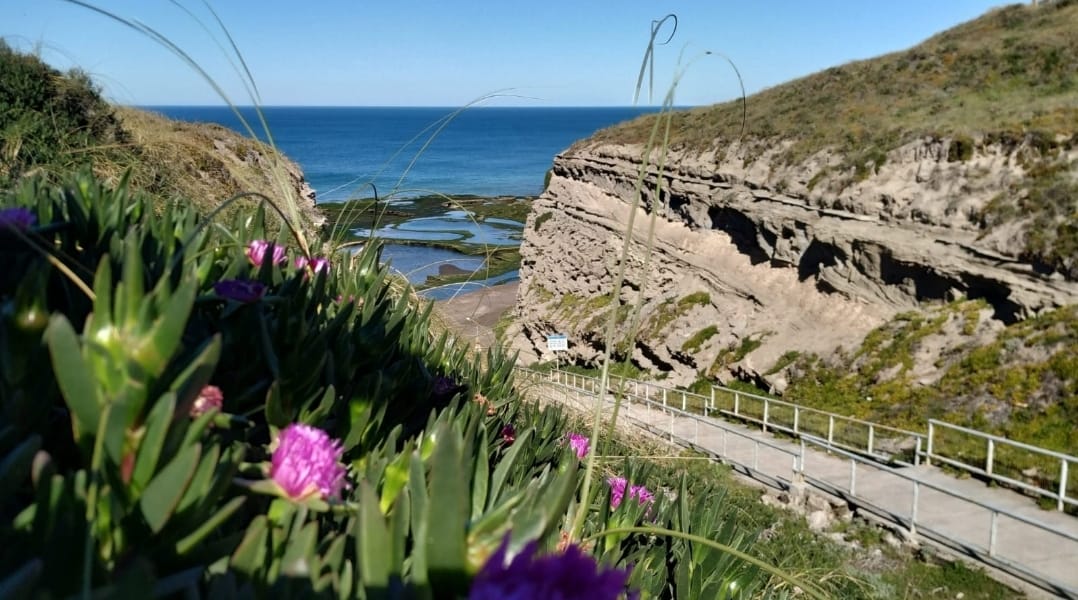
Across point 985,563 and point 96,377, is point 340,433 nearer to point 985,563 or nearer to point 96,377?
point 96,377

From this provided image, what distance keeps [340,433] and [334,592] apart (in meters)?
0.61

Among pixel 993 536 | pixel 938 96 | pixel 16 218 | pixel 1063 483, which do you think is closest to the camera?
pixel 16 218

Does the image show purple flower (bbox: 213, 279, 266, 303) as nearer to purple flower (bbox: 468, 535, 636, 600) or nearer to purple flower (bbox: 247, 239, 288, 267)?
purple flower (bbox: 247, 239, 288, 267)

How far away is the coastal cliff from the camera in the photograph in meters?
15.6

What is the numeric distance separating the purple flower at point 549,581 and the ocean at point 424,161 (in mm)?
1853

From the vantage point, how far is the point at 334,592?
91 centimetres

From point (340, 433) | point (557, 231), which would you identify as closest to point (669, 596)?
point (340, 433)

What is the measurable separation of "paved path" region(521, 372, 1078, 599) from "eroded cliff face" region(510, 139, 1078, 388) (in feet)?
11.5

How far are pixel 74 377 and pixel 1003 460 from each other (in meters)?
13.8

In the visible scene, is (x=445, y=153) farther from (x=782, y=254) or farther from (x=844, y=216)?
(x=844, y=216)

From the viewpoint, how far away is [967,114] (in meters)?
19.0

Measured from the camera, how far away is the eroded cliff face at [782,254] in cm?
1611

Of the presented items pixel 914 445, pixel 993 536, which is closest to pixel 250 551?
pixel 993 536

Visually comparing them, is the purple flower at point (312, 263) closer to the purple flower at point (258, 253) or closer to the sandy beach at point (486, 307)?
the purple flower at point (258, 253)
